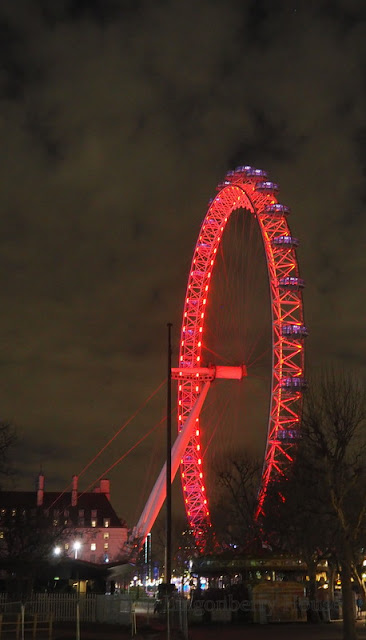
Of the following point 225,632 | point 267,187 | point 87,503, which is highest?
point 267,187

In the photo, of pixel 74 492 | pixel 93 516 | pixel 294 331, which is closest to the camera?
pixel 294 331

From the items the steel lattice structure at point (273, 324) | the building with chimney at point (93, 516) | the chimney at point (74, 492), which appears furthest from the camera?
the building with chimney at point (93, 516)

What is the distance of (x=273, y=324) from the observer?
187 ft

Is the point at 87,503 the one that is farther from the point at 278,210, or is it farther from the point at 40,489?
the point at 278,210

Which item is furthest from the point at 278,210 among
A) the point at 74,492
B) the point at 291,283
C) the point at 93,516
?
the point at 93,516

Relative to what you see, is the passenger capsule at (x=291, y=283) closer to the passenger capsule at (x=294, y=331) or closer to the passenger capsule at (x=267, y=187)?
the passenger capsule at (x=294, y=331)

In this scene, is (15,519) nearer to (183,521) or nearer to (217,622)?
(217,622)

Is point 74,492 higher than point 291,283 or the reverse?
the reverse

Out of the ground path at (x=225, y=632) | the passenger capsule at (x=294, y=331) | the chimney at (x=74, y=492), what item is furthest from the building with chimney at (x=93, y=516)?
the ground path at (x=225, y=632)

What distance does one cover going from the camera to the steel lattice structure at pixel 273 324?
182 ft

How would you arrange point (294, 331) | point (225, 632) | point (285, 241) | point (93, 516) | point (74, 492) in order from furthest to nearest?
point (93, 516), point (74, 492), point (285, 241), point (294, 331), point (225, 632)

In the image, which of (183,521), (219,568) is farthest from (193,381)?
(183,521)

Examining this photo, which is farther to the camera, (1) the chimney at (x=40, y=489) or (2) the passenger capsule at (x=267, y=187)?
(1) the chimney at (x=40, y=489)

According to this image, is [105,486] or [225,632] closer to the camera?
[225,632]
